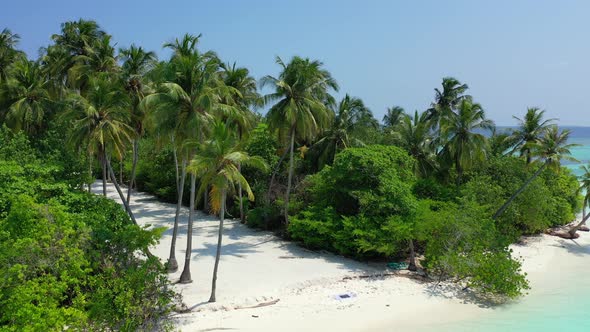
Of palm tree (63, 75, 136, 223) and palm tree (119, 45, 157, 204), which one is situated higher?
palm tree (119, 45, 157, 204)

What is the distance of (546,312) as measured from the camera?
18.5m

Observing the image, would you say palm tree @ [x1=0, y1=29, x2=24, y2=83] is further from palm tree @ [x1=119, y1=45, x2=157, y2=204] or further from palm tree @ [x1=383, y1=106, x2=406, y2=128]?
palm tree @ [x1=383, y1=106, x2=406, y2=128]

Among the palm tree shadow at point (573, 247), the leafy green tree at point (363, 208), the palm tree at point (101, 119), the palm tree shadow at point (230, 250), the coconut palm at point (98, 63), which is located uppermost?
the coconut palm at point (98, 63)

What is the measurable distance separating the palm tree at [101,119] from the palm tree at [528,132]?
2704 centimetres

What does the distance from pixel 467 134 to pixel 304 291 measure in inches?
667

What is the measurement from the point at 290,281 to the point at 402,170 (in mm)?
9943

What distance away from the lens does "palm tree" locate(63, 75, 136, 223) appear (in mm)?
19562

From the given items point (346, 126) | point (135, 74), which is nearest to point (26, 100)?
point (135, 74)

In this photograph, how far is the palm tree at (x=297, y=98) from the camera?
26312 mm

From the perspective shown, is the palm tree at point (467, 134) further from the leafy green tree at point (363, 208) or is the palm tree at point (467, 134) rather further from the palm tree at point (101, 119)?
the palm tree at point (101, 119)

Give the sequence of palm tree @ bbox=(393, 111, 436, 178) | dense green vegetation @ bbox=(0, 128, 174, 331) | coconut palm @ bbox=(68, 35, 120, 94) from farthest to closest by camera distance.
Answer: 1. palm tree @ bbox=(393, 111, 436, 178)
2. coconut palm @ bbox=(68, 35, 120, 94)
3. dense green vegetation @ bbox=(0, 128, 174, 331)

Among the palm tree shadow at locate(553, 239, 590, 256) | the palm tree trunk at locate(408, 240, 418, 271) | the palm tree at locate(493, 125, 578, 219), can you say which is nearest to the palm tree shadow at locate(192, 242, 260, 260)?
the palm tree trunk at locate(408, 240, 418, 271)

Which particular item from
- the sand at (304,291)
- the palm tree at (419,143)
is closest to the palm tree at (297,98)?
the sand at (304,291)

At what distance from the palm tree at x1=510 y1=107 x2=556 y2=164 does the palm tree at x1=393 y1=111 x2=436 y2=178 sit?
22.2 ft
